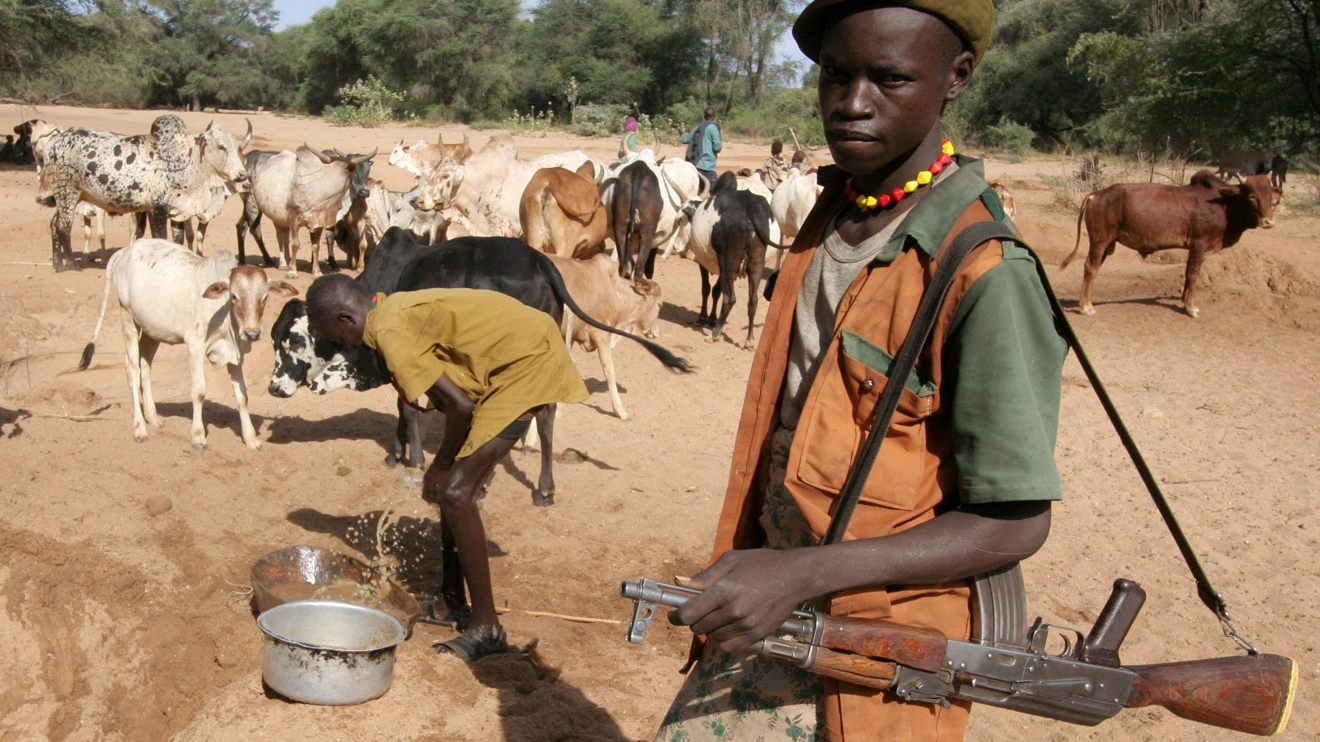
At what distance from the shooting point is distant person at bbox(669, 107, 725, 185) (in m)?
18.7

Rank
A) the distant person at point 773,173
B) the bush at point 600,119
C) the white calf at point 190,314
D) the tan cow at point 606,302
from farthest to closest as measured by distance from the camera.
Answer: the bush at point 600,119, the distant person at point 773,173, the tan cow at point 606,302, the white calf at point 190,314

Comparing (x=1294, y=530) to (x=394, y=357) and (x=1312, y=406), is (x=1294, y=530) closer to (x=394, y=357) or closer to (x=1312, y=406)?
(x=1312, y=406)

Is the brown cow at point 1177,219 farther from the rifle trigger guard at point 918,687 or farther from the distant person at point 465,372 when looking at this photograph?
the rifle trigger guard at point 918,687

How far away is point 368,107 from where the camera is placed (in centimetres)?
3891

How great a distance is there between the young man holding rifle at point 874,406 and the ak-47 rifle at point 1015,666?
0.17 feet

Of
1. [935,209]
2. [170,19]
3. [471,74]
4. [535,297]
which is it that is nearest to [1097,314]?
[535,297]

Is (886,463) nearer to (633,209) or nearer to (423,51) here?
(633,209)

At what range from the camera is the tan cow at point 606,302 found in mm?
9062

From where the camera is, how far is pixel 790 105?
43.0m

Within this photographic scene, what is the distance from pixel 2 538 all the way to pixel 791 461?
5.54 meters

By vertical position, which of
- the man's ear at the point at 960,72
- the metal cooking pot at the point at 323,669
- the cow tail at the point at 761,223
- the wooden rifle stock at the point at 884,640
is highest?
the man's ear at the point at 960,72

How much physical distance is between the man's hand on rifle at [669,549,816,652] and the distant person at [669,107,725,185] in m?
17.3

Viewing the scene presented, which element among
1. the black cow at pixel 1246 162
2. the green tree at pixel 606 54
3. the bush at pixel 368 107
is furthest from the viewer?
the green tree at pixel 606 54

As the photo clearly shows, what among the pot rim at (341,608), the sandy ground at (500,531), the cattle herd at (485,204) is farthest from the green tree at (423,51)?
the pot rim at (341,608)
